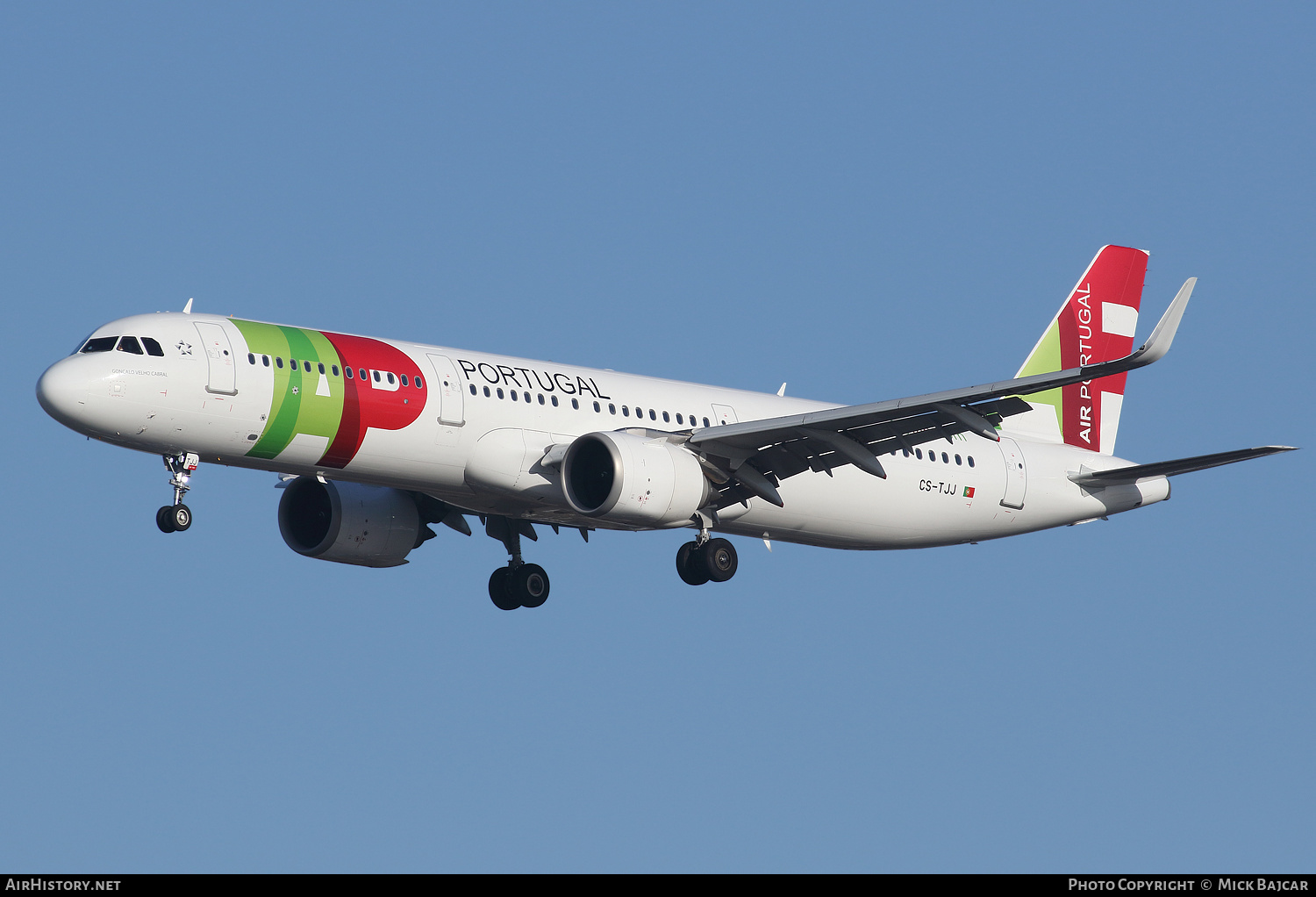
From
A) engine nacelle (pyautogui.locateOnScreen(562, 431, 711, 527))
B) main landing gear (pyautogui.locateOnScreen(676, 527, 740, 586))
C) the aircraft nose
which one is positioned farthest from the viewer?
main landing gear (pyautogui.locateOnScreen(676, 527, 740, 586))

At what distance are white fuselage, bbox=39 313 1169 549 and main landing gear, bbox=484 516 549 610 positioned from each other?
132 inches

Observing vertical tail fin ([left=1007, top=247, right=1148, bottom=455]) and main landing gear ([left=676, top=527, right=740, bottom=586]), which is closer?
main landing gear ([left=676, top=527, right=740, bottom=586])

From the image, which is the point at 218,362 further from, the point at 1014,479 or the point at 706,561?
the point at 1014,479

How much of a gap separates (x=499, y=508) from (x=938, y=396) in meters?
9.65

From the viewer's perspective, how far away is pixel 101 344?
3250 cm

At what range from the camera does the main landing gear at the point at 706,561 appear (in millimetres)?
37438

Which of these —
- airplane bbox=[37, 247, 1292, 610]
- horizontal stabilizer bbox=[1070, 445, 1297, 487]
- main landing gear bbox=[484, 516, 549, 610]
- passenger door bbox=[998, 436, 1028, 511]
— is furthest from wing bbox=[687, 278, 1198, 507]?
passenger door bbox=[998, 436, 1028, 511]

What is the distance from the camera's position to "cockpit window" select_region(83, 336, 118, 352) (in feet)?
106

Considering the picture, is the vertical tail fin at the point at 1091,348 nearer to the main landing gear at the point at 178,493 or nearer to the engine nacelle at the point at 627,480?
the engine nacelle at the point at 627,480

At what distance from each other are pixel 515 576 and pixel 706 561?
5.85m

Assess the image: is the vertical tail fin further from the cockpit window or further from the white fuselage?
the cockpit window
